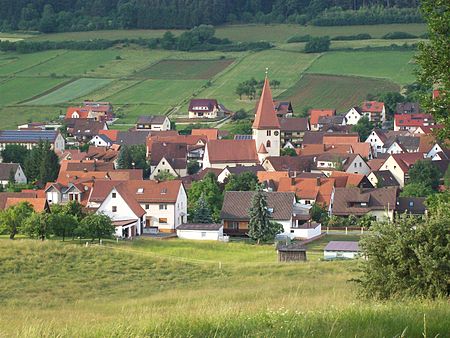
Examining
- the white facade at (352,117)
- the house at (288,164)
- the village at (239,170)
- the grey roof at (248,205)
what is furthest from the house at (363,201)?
the white facade at (352,117)

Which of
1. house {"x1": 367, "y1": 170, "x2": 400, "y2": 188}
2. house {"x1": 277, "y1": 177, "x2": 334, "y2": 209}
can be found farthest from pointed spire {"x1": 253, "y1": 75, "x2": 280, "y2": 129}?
house {"x1": 277, "y1": 177, "x2": 334, "y2": 209}

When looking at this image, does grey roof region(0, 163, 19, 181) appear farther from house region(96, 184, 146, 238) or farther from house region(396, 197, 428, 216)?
house region(396, 197, 428, 216)

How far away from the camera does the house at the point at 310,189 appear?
4625 cm

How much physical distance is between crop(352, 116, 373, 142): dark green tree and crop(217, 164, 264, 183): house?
812 inches

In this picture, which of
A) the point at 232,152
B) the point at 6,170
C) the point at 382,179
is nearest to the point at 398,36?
the point at 232,152

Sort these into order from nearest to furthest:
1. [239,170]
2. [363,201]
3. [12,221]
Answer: [12,221] → [363,201] → [239,170]

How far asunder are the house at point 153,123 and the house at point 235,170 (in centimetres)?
2369

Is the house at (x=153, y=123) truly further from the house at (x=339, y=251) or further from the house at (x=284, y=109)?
the house at (x=339, y=251)

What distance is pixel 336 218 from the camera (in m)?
44.1

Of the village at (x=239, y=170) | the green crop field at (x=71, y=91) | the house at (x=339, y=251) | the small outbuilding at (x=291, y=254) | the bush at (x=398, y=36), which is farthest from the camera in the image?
the bush at (x=398, y=36)

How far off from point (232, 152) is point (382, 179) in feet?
33.3

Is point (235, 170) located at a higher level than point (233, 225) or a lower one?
higher

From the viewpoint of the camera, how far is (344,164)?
59125 millimetres

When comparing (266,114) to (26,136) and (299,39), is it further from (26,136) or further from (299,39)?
(299,39)
